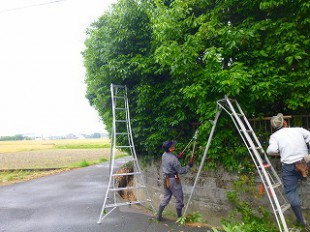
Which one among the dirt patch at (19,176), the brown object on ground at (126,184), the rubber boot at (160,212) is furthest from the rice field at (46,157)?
the rubber boot at (160,212)

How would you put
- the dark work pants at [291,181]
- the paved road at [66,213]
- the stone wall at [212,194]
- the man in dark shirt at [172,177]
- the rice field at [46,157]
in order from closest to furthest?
the dark work pants at [291,181] < the stone wall at [212,194] < the man in dark shirt at [172,177] < the paved road at [66,213] < the rice field at [46,157]

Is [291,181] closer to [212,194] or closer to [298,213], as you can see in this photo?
[298,213]

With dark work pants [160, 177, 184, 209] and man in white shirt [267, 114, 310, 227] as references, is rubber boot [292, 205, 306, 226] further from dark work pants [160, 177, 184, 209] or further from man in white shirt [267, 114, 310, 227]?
dark work pants [160, 177, 184, 209]

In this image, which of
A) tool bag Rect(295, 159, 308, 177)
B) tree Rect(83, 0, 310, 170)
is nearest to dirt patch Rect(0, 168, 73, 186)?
tree Rect(83, 0, 310, 170)

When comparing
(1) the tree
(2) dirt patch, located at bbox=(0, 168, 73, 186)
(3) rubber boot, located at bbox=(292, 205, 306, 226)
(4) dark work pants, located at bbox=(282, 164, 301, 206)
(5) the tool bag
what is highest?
(1) the tree

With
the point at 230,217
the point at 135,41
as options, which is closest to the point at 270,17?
the point at 135,41

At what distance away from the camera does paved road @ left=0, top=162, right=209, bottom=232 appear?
20.5ft

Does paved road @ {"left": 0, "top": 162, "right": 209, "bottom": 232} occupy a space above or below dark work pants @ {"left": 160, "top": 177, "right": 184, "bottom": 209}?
below

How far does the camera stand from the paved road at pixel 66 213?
6.25 meters

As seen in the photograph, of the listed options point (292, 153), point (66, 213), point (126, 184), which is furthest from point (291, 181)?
point (126, 184)

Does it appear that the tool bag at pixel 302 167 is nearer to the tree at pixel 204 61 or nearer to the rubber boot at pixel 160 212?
the tree at pixel 204 61

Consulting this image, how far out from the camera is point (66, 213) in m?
7.75

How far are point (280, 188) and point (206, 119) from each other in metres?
1.97

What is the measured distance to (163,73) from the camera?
730 centimetres
